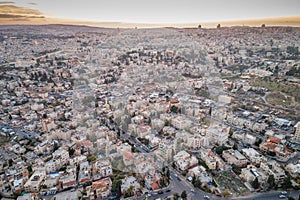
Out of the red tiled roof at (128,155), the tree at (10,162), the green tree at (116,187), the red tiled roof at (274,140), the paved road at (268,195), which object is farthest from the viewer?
the red tiled roof at (274,140)

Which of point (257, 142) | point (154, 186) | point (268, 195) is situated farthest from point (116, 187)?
point (257, 142)

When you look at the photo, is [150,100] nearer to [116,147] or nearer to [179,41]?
[116,147]

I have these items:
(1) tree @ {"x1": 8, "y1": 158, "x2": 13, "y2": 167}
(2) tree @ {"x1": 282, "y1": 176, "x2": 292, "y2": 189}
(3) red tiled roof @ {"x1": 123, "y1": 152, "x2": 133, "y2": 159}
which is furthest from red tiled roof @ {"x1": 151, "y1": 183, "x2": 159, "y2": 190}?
(1) tree @ {"x1": 8, "y1": 158, "x2": 13, "y2": 167}

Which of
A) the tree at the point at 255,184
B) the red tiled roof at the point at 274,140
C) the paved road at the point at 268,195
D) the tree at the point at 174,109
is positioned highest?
the tree at the point at 174,109

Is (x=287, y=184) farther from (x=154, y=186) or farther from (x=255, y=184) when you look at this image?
(x=154, y=186)

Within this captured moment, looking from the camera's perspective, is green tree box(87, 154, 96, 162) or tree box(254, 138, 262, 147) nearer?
green tree box(87, 154, 96, 162)

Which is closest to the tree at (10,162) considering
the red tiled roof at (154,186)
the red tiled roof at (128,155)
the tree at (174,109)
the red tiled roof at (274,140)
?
the red tiled roof at (128,155)

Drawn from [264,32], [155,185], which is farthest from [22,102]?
[264,32]

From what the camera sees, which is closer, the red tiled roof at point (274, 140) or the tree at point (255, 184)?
the tree at point (255, 184)

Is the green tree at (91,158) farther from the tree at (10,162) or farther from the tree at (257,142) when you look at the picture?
the tree at (257,142)

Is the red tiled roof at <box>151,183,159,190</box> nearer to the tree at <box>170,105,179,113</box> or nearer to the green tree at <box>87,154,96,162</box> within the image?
the green tree at <box>87,154,96,162</box>

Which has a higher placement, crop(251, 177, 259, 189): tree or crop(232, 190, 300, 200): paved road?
crop(251, 177, 259, 189): tree

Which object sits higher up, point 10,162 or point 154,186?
point 154,186
